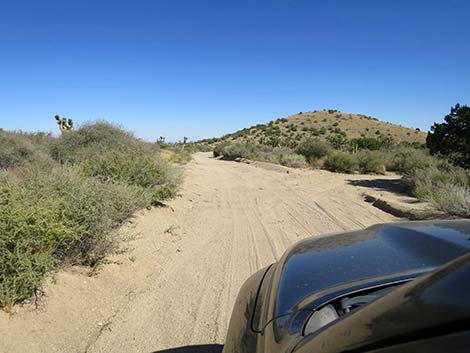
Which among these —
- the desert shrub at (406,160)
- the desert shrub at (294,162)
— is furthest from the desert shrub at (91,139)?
the desert shrub at (406,160)

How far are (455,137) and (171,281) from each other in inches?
554

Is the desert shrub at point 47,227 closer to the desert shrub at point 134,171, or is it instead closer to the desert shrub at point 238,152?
the desert shrub at point 134,171

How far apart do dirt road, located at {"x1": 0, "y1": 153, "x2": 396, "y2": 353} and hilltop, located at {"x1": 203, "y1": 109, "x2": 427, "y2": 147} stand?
53.3 meters

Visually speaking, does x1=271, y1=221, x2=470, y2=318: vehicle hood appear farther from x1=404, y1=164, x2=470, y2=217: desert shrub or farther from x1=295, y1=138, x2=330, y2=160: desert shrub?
x1=295, y1=138, x2=330, y2=160: desert shrub

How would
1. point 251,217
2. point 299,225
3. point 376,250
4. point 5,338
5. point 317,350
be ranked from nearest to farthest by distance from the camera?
point 317,350
point 376,250
point 5,338
point 299,225
point 251,217

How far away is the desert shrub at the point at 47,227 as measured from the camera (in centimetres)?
426

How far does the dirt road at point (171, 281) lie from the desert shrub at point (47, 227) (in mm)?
271

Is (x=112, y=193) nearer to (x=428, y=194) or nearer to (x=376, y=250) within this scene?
(x=376, y=250)

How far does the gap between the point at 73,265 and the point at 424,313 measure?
210 inches

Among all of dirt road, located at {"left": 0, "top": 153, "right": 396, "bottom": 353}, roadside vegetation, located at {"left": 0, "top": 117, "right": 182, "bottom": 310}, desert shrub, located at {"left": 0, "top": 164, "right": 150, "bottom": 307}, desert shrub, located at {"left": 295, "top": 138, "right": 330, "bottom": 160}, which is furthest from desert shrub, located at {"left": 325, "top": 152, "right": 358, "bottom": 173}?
desert shrub, located at {"left": 0, "top": 164, "right": 150, "bottom": 307}

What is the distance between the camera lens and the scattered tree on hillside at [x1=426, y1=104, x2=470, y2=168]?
47.9 feet

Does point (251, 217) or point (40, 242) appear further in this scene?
point (251, 217)

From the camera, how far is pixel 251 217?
33.1ft

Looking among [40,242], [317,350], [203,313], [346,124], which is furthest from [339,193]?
[346,124]
